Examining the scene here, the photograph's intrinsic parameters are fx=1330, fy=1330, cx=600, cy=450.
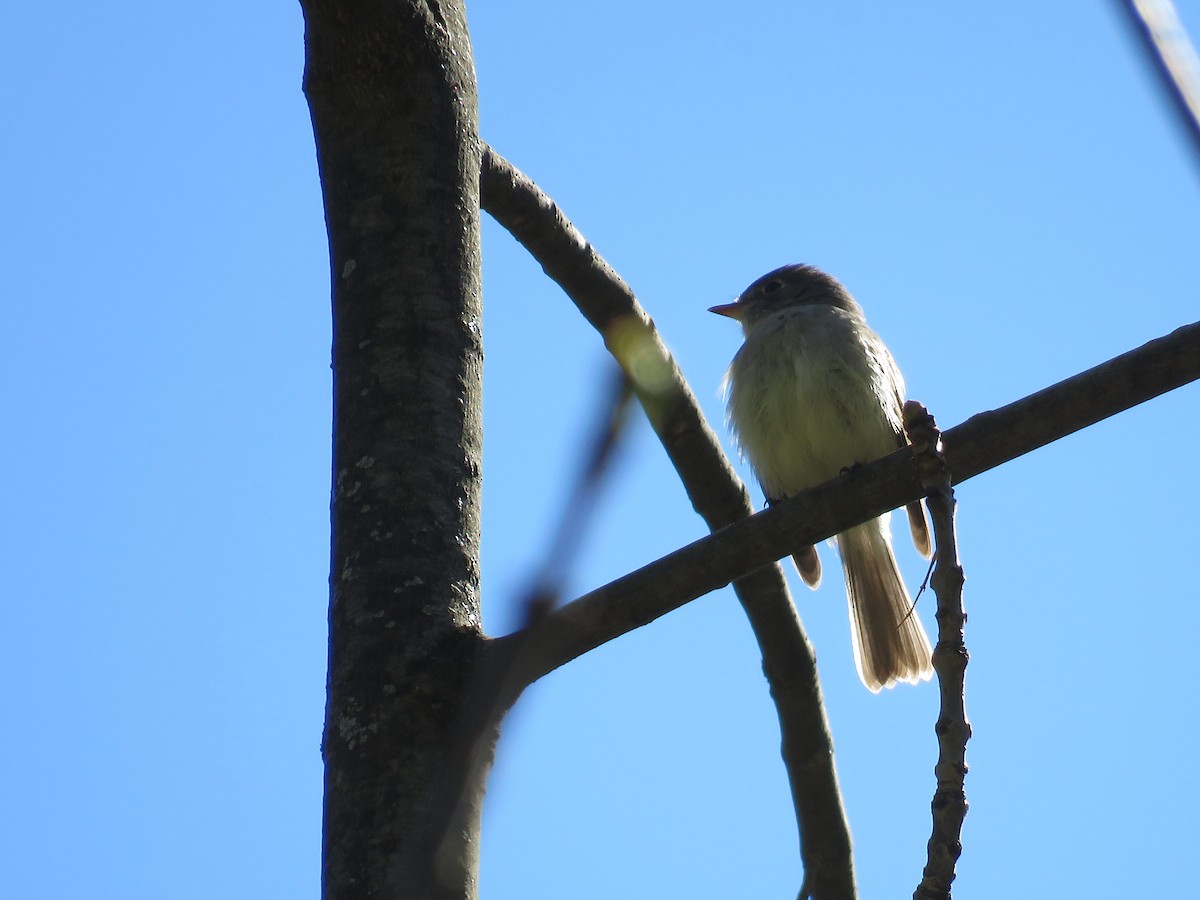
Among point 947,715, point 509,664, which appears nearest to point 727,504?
point 947,715

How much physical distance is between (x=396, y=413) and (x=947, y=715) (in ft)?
3.92

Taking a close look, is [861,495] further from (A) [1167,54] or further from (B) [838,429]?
(B) [838,429]

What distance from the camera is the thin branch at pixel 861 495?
2.38m

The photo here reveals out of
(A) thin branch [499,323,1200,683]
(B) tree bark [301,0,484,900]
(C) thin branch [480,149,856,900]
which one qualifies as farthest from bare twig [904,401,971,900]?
(C) thin branch [480,149,856,900]

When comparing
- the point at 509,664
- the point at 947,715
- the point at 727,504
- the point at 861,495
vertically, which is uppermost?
the point at 727,504

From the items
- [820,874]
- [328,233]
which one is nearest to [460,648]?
[328,233]

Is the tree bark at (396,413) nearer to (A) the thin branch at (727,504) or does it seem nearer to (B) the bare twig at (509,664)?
(B) the bare twig at (509,664)

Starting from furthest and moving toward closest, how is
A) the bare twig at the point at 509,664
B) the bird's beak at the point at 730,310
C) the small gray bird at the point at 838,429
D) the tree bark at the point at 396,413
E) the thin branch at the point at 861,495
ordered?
the bird's beak at the point at 730,310, the small gray bird at the point at 838,429, the thin branch at the point at 861,495, the tree bark at the point at 396,413, the bare twig at the point at 509,664

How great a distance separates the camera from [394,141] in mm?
2877

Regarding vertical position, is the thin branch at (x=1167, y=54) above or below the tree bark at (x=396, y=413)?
below

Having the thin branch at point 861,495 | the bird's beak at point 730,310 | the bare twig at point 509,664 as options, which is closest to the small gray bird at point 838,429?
the bird's beak at point 730,310

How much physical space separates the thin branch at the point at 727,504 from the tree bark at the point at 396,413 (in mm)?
1084

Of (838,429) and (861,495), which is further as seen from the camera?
(838,429)

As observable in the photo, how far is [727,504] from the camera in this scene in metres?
4.75
